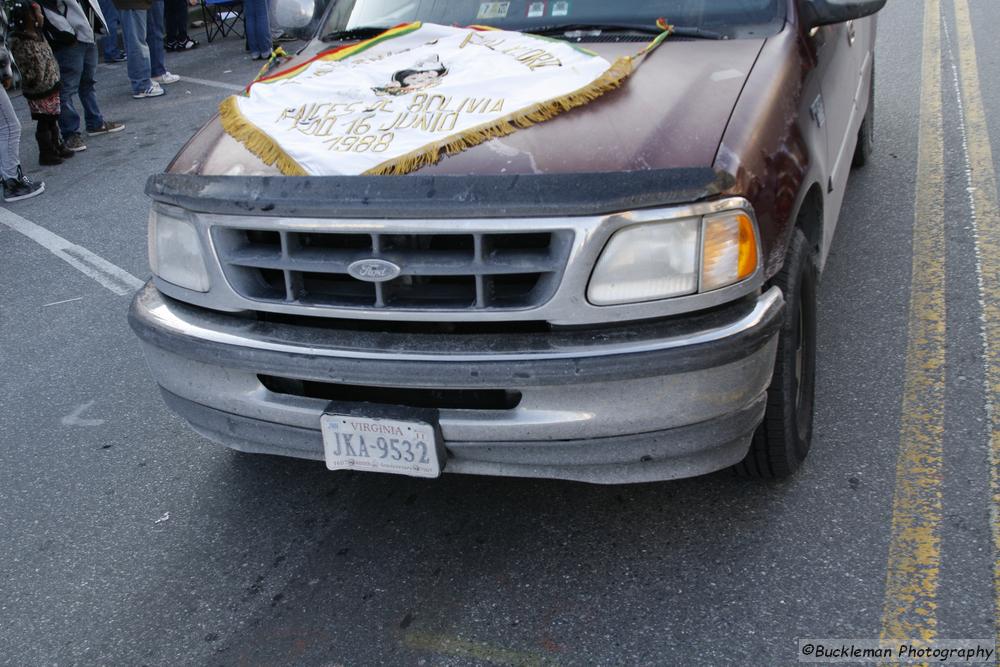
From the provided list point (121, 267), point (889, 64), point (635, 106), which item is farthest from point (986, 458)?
point (889, 64)

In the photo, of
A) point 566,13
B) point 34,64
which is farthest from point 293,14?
Result: point 34,64

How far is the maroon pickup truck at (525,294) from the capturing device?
2418mm

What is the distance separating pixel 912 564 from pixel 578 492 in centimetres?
100

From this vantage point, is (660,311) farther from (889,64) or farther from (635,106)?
(889,64)

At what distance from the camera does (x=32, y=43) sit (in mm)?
7348

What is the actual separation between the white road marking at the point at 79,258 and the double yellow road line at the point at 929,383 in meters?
3.81

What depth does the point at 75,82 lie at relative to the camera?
8.17m

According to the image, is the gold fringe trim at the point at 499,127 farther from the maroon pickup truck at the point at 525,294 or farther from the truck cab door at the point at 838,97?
the truck cab door at the point at 838,97

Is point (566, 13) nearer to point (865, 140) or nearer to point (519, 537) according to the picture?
point (519, 537)

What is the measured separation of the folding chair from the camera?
13141 millimetres

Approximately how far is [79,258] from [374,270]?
3.95m

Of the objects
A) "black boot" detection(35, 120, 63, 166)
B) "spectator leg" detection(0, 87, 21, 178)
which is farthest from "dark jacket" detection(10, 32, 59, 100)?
"spectator leg" detection(0, 87, 21, 178)

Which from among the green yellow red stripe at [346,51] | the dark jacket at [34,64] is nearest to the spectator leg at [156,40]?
the dark jacket at [34,64]

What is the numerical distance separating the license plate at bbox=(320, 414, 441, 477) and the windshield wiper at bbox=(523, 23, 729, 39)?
5.04 ft
